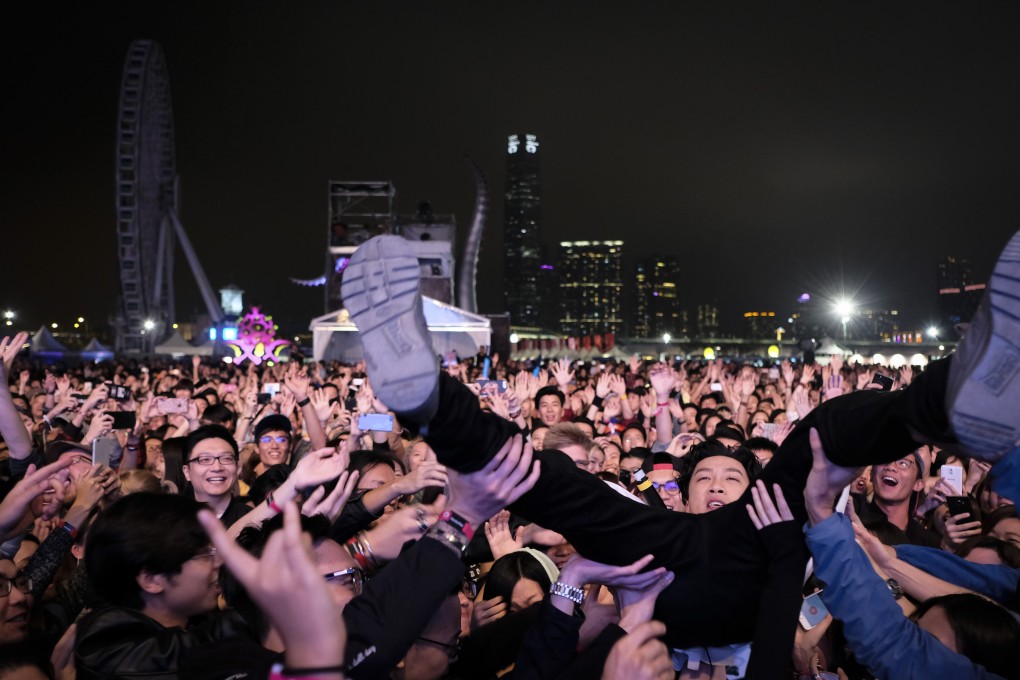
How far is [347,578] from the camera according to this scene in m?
2.51

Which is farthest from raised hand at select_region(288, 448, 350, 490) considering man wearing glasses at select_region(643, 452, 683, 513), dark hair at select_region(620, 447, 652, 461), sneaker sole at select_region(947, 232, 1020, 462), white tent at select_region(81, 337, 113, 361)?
white tent at select_region(81, 337, 113, 361)

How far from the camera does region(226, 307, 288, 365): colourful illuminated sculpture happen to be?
100.0ft

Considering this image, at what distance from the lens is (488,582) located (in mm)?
3402

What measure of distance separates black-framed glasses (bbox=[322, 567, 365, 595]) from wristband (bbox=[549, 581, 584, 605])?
638mm

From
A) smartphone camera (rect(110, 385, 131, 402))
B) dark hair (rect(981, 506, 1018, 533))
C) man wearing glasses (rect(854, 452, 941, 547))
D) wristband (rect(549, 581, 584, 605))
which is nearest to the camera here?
wristband (rect(549, 581, 584, 605))

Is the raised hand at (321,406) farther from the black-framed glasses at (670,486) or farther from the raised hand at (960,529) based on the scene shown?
the raised hand at (960,529)

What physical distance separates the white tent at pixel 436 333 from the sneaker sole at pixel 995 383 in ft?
101

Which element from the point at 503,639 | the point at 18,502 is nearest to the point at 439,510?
the point at 503,639

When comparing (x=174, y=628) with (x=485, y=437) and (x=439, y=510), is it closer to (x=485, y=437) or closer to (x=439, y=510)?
(x=439, y=510)

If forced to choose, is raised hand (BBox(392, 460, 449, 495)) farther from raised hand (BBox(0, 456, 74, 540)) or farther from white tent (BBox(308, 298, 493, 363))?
white tent (BBox(308, 298, 493, 363))

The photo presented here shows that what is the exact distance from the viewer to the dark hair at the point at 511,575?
3.32 m

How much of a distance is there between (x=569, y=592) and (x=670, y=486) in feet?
8.89

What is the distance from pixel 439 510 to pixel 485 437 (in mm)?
426

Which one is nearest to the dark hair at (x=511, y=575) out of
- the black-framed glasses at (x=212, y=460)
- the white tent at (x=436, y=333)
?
the black-framed glasses at (x=212, y=460)
